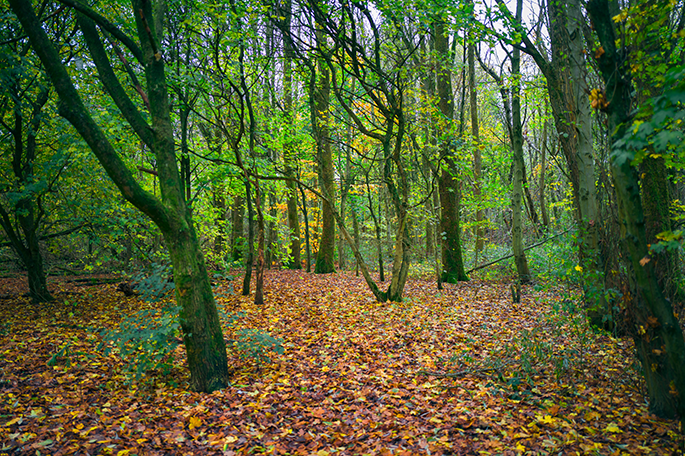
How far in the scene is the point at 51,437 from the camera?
10.8ft

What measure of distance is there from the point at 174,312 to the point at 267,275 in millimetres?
8259

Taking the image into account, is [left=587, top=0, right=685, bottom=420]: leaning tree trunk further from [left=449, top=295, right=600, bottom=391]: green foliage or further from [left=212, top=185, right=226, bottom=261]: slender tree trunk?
[left=212, top=185, right=226, bottom=261]: slender tree trunk

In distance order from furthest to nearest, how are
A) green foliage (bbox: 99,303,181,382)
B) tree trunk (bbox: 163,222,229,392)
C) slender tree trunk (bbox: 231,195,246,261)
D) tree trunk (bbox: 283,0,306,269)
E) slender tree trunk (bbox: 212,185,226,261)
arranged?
slender tree trunk (bbox: 231,195,246,261)
tree trunk (bbox: 283,0,306,269)
slender tree trunk (bbox: 212,185,226,261)
tree trunk (bbox: 163,222,229,392)
green foliage (bbox: 99,303,181,382)

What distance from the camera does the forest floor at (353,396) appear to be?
3289 millimetres

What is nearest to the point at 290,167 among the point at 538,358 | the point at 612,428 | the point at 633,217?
the point at 538,358

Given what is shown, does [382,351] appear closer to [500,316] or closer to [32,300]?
[500,316]

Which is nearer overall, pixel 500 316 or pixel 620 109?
pixel 620 109

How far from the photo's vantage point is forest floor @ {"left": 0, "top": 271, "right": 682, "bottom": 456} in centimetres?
329

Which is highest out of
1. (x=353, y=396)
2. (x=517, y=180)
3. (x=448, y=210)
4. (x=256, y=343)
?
(x=517, y=180)

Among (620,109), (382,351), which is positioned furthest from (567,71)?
(382,351)

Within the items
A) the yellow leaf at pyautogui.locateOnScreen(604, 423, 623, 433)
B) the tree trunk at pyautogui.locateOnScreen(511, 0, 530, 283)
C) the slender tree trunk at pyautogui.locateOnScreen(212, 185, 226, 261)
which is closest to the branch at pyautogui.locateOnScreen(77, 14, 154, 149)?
the slender tree trunk at pyautogui.locateOnScreen(212, 185, 226, 261)

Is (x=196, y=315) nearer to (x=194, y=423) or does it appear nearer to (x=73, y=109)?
(x=194, y=423)

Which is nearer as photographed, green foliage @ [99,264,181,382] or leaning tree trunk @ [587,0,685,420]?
leaning tree trunk @ [587,0,685,420]

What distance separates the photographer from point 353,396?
14.5 feet
